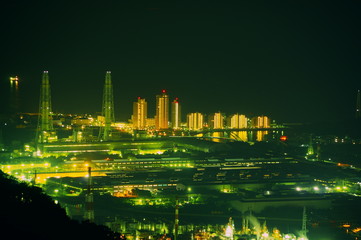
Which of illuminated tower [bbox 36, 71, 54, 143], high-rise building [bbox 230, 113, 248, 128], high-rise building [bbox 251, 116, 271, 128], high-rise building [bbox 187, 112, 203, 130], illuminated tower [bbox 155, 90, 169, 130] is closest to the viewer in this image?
illuminated tower [bbox 36, 71, 54, 143]

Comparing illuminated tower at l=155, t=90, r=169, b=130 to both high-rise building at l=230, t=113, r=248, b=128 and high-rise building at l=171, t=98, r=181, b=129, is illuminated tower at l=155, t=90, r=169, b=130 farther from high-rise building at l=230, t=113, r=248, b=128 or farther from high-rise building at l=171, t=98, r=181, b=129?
high-rise building at l=230, t=113, r=248, b=128

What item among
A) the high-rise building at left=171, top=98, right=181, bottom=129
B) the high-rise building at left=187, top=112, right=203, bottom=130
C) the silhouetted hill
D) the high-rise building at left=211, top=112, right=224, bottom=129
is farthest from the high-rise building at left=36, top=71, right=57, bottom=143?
the high-rise building at left=211, top=112, right=224, bottom=129

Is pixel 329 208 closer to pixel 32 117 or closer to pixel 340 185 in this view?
pixel 340 185

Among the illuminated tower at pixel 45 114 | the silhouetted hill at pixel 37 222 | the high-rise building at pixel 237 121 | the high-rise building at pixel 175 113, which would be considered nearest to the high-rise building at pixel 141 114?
the high-rise building at pixel 175 113

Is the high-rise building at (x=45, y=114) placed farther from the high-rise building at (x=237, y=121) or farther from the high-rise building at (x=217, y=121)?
the high-rise building at (x=237, y=121)

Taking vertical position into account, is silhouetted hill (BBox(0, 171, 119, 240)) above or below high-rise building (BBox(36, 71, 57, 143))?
below

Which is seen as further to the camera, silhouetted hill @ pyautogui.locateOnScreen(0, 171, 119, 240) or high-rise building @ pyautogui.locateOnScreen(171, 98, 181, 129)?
high-rise building @ pyautogui.locateOnScreen(171, 98, 181, 129)

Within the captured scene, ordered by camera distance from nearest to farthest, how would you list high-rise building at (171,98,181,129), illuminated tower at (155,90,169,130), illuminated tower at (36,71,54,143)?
illuminated tower at (36,71,54,143) < illuminated tower at (155,90,169,130) < high-rise building at (171,98,181,129)
